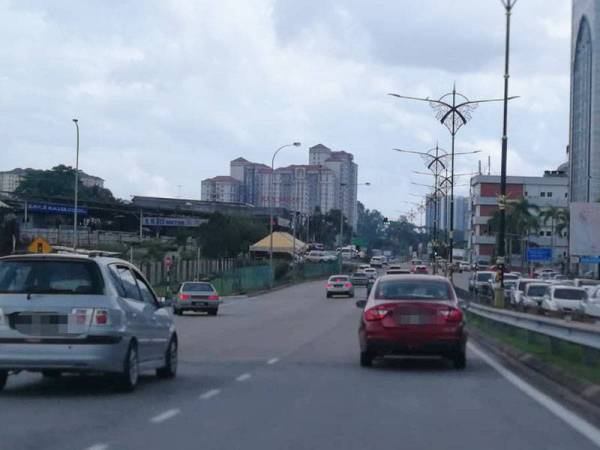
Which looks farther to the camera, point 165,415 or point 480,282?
point 480,282

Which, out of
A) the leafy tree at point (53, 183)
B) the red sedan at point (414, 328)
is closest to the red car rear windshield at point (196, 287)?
the red sedan at point (414, 328)

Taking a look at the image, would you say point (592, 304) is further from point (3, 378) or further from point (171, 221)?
point (171, 221)

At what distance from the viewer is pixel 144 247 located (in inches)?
3004

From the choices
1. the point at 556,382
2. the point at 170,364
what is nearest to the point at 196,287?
the point at 170,364

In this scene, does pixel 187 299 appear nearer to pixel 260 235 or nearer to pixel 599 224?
pixel 599 224

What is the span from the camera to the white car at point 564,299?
133 feet

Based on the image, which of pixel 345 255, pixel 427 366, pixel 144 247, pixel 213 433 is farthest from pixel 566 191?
pixel 213 433

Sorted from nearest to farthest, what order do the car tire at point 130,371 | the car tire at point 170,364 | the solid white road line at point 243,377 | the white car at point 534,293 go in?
the car tire at point 130,371 → the car tire at point 170,364 → the solid white road line at point 243,377 → the white car at point 534,293

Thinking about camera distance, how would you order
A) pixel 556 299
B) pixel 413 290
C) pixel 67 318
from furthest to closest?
pixel 556 299
pixel 413 290
pixel 67 318

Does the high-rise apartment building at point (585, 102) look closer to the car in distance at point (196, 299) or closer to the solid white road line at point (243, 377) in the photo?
the car in distance at point (196, 299)

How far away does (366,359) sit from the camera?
60.3 ft

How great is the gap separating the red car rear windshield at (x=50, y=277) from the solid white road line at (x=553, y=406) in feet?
19.2

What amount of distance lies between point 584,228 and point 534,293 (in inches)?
285

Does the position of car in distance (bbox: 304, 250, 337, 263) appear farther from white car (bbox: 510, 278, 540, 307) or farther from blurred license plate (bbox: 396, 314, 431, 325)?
blurred license plate (bbox: 396, 314, 431, 325)
